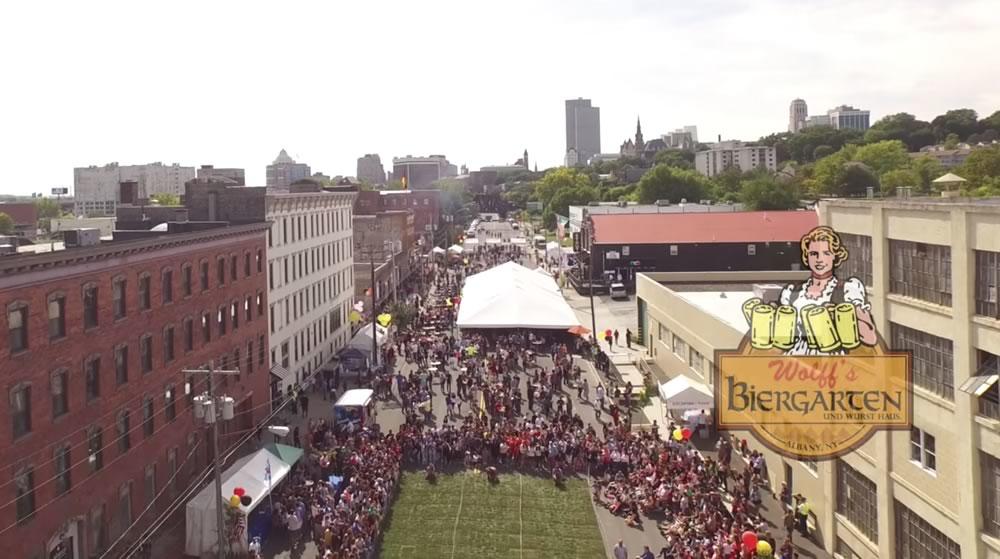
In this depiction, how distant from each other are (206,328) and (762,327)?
21798 mm

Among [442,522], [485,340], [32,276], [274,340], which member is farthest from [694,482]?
[485,340]

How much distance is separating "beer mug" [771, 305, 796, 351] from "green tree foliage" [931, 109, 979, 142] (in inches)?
7742

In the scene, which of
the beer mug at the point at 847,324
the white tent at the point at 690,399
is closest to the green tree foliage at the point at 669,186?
the white tent at the point at 690,399

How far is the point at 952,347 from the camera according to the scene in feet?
60.6

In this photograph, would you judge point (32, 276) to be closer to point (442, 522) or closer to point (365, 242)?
point (442, 522)

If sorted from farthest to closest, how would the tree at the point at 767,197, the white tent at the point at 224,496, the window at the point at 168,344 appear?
the tree at the point at 767,197, the window at the point at 168,344, the white tent at the point at 224,496

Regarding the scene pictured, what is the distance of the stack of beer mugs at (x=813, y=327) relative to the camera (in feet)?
73.5

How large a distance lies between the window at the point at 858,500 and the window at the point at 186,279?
23850 millimetres

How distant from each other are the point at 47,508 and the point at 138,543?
364cm

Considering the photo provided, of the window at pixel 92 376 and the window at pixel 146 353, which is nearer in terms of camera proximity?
the window at pixel 92 376

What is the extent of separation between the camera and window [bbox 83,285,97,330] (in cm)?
2498

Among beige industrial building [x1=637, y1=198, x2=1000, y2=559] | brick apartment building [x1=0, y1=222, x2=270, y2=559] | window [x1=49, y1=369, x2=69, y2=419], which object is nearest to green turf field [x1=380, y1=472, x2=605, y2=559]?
beige industrial building [x1=637, y1=198, x2=1000, y2=559]

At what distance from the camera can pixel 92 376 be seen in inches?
997

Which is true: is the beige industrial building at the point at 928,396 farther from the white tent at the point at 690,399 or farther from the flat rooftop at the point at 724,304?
the flat rooftop at the point at 724,304
